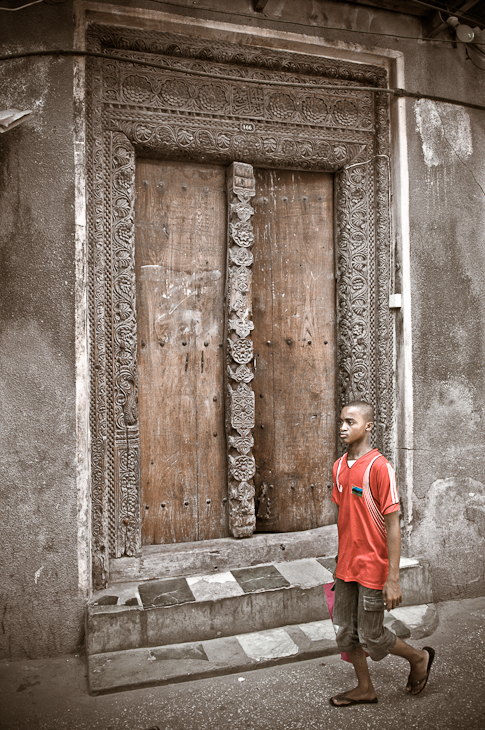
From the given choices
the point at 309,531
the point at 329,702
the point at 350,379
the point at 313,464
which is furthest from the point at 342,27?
the point at 329,702

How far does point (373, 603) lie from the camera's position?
7.86 ft

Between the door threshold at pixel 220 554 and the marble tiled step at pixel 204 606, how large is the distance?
0.28ft

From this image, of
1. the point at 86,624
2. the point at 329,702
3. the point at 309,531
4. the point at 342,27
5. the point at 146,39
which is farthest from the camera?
the point at 309,531

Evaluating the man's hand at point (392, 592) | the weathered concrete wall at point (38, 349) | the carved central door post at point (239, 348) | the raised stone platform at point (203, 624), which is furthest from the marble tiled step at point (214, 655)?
the man's hand at point (392, 592)

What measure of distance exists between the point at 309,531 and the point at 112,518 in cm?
144

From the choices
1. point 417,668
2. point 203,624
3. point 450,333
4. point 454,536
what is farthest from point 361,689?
point 450,333

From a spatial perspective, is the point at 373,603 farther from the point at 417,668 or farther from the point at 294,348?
the point at 294,348

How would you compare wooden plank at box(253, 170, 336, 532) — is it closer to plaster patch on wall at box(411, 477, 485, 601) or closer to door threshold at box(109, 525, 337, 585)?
door threshold at box(109, 525, 337, 585)

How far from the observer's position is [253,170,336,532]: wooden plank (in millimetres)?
3842

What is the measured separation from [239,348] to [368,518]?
1599 mm

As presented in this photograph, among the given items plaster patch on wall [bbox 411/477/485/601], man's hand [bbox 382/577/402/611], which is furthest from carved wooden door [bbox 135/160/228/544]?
man's hand [bbox 382/577/402/611]

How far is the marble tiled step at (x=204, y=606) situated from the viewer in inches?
118

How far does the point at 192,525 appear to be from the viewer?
12.1 feet

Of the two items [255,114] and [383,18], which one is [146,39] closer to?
[255,114]
